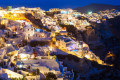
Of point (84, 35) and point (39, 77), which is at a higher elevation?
point (84, 35)

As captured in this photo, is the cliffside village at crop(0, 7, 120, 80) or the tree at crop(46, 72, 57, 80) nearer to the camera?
the tree at crop(46, 72, 57, 80)

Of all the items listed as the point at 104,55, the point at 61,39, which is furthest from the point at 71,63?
the point at 104,55

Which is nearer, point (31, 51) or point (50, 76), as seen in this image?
point (50, 76)

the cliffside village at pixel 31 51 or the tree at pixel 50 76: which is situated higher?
the cliffside village at pixel 31 51

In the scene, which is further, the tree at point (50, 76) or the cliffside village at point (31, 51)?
the cliffside village at point (31, 51)

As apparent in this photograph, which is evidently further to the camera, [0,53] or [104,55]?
[104,55]

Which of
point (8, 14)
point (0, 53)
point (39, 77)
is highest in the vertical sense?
point (8, 14)

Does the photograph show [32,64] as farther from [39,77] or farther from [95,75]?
[95,75]

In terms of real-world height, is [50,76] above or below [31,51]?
below

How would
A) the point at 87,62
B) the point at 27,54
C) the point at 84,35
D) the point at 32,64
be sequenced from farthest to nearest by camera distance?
the point at 84,35 → the point at 87,62 → the point at 27,54 → the point at 32,64

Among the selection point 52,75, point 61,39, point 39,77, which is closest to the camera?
point 39,77

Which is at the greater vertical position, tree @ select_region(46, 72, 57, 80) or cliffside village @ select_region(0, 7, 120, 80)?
cliffside village @ select_region(0, 7, 120, 80)
